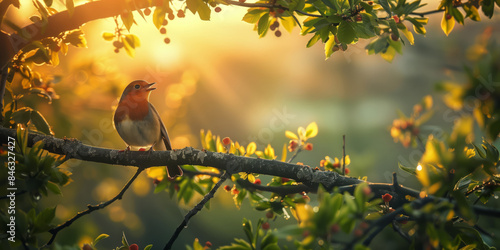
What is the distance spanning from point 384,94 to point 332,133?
3.29 meters

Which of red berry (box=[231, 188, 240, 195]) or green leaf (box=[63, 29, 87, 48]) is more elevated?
green leaf (box=[63, 29, 87, 48])

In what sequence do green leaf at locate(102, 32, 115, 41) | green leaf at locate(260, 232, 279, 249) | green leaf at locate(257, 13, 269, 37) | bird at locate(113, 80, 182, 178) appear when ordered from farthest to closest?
bird at locate(113, 80, 182, 178) → green leaf at locate(102, 32, 115, 41) → green leaf at locate(257, 13, 269, 37) → green leaf at locate(260, 232, 279, 249)

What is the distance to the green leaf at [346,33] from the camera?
1.96m

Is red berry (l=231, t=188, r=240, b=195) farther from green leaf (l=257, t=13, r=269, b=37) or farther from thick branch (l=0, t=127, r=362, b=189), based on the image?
green leaf (l=257, t=13, r=269, b=37)

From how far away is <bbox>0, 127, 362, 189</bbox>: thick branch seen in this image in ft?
7.56

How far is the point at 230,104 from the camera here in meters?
11.7

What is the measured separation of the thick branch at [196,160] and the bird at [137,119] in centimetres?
97

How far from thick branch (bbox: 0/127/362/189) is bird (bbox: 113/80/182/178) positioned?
3.18 ft

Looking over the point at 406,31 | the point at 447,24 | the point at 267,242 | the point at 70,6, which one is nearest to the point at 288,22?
the point at 406,31

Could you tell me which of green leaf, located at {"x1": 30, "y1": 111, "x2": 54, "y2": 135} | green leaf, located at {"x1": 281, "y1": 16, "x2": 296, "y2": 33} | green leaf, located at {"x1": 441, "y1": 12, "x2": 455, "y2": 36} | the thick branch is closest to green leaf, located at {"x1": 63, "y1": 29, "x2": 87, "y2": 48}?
green leaf, located at {"x1": 30, "y1": 111, "x2": 54, "y2": 135}

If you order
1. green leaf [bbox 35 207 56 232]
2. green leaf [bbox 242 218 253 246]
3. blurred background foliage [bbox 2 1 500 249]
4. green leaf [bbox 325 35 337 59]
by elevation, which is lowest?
blurred background foliage [bbox 2 1 500 249]

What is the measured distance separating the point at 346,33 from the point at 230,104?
32.1ft

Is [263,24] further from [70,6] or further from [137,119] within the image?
[137,119]

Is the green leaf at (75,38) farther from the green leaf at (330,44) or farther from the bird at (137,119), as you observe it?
the green leaf at (330,44)
